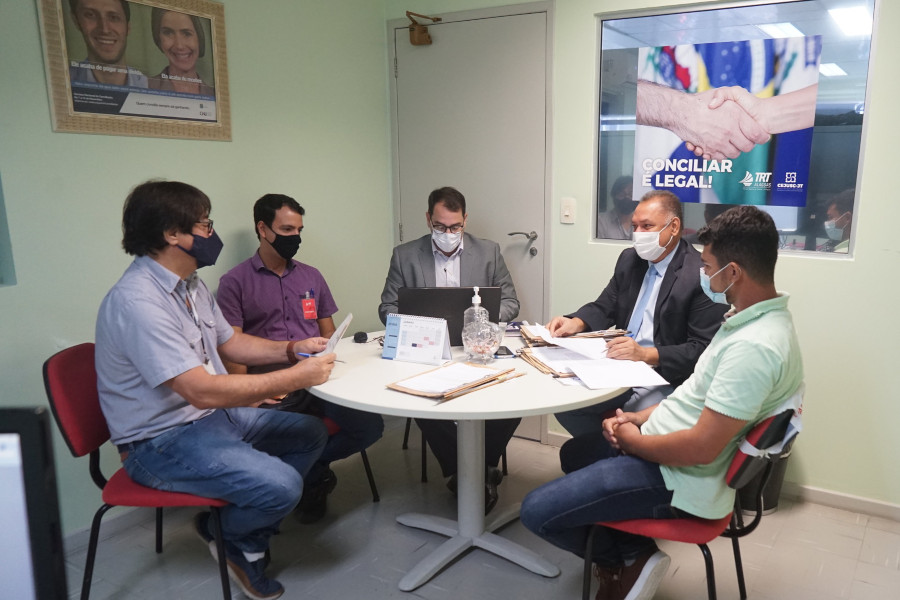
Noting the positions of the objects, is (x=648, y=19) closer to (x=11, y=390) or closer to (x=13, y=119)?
(x=13, y=119)

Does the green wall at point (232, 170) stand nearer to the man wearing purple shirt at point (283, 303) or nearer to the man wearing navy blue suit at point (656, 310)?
the man wearing purple shirt at point (283, 303)

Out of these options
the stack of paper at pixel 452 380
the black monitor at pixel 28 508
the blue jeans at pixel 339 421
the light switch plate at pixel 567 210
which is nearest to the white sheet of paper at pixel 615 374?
the stack of paper at pixel 452 380

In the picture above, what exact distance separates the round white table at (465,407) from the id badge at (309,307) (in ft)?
1.10

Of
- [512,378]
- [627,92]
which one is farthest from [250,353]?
[627,92]

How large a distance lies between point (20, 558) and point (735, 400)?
141 cm

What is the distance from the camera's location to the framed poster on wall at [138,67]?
2283mm

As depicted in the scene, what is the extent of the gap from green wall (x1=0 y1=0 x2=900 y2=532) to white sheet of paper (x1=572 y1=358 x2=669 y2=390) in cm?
113

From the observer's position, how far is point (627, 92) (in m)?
3.06

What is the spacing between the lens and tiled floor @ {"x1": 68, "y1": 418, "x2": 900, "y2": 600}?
219cm

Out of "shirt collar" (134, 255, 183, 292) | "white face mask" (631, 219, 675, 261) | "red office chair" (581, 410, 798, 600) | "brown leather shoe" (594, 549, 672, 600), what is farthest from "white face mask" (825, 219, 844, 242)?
"shirt collar" (134, 255, 183, 292)

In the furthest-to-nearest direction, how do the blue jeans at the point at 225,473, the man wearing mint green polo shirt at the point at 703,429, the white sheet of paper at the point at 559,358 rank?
the white sheet of paper at the point at 559,358, the blue jeans at the point at 225,473, the man wearing mint green polo shirt at the point at 703,429

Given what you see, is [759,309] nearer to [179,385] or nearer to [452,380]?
[452,380]

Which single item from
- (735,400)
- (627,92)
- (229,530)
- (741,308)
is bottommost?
(229,530)

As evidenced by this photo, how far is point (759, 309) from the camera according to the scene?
5.21 ft
